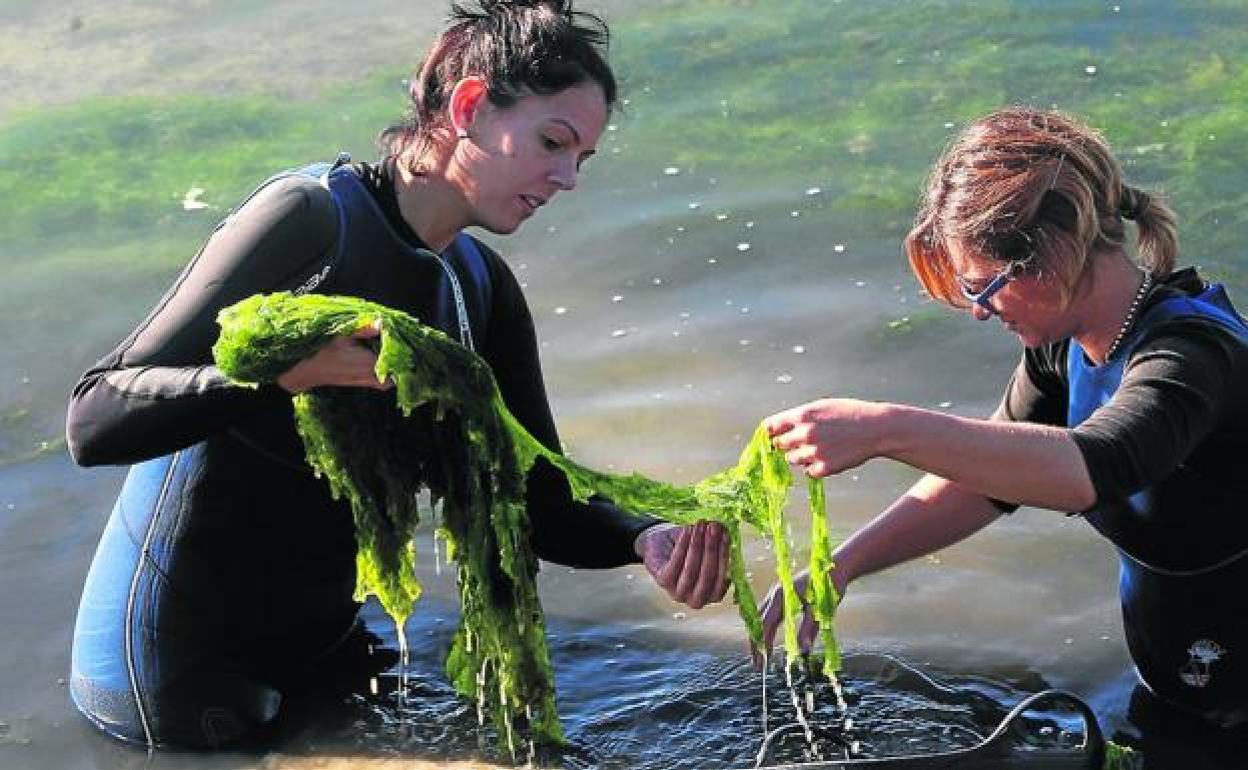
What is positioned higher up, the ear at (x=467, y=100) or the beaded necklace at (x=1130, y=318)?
the ear at (x=467, y=100)

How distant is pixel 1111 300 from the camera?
3.80m

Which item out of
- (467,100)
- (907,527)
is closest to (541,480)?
(907,527)

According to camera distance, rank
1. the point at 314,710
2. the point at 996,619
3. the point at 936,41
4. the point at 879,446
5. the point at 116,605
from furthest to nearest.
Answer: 1. the point at 936,41
2. the point at 996,619
3. the point at 314,710
4. the point at 116,605
5. the point at 879,446

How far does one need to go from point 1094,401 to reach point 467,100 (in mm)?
1486

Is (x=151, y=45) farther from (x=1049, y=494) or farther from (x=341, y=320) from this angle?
(x=1049, y=494)

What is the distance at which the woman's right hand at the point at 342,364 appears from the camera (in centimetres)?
356

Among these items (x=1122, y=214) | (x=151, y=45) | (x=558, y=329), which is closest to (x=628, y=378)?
(x=558, y=329)

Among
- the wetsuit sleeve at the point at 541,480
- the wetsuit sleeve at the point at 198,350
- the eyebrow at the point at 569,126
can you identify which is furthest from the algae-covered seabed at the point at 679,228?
the eyebrow at the point at 569,126

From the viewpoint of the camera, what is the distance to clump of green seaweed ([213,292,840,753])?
3553mm

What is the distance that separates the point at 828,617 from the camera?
392 cm

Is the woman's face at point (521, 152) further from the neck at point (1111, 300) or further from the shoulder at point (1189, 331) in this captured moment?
the shoulder at point (1189, 331)

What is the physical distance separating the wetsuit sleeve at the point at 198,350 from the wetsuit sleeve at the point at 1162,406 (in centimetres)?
162

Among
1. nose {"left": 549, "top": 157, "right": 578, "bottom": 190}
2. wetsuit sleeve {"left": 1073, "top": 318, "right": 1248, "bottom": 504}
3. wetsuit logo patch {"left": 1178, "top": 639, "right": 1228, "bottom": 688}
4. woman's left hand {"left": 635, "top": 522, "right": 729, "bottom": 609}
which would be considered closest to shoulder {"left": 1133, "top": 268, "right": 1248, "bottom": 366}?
wetsuit sleeve {"left": 1073, "top": 318, "right": 1248, "bottom": 504}

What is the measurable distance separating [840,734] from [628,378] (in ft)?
7.44
